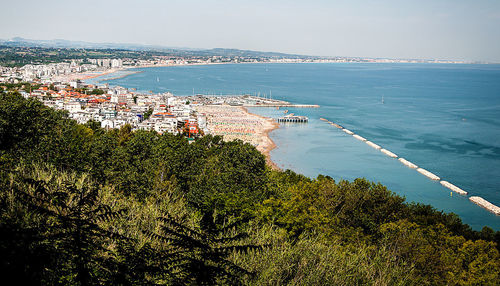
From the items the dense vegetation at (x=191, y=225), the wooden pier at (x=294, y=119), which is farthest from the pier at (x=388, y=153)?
the dense vegetation at (x=191, y=225)

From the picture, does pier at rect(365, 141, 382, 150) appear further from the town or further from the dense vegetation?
the dense vegetation

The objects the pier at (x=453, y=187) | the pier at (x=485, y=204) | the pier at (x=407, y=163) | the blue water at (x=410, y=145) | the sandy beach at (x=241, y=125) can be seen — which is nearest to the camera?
the pier at (x=485, y=204)

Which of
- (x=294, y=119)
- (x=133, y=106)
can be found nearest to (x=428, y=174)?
(x=294, y=119)

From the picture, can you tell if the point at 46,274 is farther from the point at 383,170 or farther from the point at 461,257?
the point at 383,170

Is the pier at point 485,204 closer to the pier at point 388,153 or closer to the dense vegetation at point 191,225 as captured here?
the dense vegetation at point 191,225

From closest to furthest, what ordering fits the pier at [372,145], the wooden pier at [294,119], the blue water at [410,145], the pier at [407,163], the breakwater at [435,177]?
the breakwater at [435,177] < the blue water at [410,145] < the pier at [407,163] < the pier at [372,145] < the wooden pier at [294,119]

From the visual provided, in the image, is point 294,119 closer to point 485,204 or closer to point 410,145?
point 410,145

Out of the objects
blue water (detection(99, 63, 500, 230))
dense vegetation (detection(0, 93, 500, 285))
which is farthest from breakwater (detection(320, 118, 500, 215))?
dense vegetation (detection(0, 93, 500, 285))

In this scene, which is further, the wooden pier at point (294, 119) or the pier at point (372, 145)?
the wooden pier at point (294, 119)

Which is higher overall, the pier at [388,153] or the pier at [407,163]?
the pier at [388,153]
